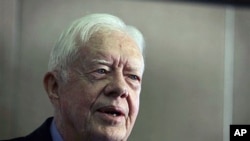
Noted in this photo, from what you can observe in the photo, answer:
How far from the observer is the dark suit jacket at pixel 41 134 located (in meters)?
0.93

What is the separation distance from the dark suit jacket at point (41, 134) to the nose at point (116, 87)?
0.15 m

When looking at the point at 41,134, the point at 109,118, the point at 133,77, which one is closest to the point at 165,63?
the point at 133,77

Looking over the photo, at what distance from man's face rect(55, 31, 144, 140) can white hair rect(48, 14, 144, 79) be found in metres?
0.01

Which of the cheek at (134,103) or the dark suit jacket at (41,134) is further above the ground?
the cheek at (134,103)

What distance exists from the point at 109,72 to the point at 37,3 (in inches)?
9.3

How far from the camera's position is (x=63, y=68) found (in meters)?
0.91

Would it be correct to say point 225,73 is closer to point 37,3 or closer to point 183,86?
point 183,86

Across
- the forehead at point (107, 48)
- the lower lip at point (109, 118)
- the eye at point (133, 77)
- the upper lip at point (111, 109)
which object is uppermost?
the forehead at point (107, 48)

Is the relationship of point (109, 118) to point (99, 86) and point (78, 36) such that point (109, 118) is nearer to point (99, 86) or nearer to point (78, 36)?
point (99, 86)

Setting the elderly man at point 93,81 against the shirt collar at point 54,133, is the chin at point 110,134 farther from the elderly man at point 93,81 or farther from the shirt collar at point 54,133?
the shirt collar at point 54,133

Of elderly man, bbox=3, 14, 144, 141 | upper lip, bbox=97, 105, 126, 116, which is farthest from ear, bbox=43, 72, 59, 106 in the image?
upper lip, bbox=97, 105, 126, 116

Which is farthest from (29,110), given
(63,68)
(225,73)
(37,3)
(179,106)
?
(225,73)

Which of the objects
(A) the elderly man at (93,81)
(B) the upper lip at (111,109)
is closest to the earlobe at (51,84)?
(A) the elderly man at (93,81)

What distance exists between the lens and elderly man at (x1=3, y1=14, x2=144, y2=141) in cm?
90
